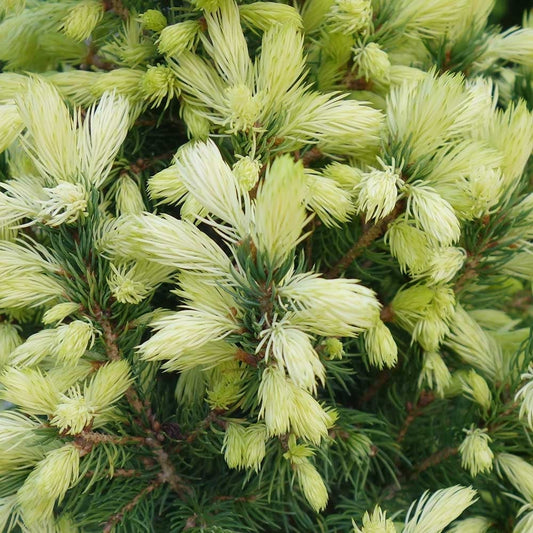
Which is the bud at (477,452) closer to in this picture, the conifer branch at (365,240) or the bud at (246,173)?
the conifer branch at (365,240)

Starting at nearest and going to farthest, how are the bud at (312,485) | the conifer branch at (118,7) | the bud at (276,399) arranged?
the bud at (276,399), the bud at (312,485), the conifer branch at (118,7)

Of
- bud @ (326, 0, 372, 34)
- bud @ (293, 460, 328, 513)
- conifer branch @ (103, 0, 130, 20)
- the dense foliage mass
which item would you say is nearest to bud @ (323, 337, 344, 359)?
the dense foliage mass

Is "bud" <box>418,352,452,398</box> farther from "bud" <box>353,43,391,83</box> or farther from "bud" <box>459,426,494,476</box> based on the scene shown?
"bud" <box>353,43,391,83</box>

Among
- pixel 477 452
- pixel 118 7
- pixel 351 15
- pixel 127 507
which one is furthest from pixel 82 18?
pixel 477 452

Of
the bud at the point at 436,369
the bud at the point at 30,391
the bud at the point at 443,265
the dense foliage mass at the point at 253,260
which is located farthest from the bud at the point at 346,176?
the bud at the point at 30,391

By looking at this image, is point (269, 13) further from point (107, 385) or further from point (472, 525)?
point (472, 525)

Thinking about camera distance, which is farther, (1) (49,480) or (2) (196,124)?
(2) (196,124)
